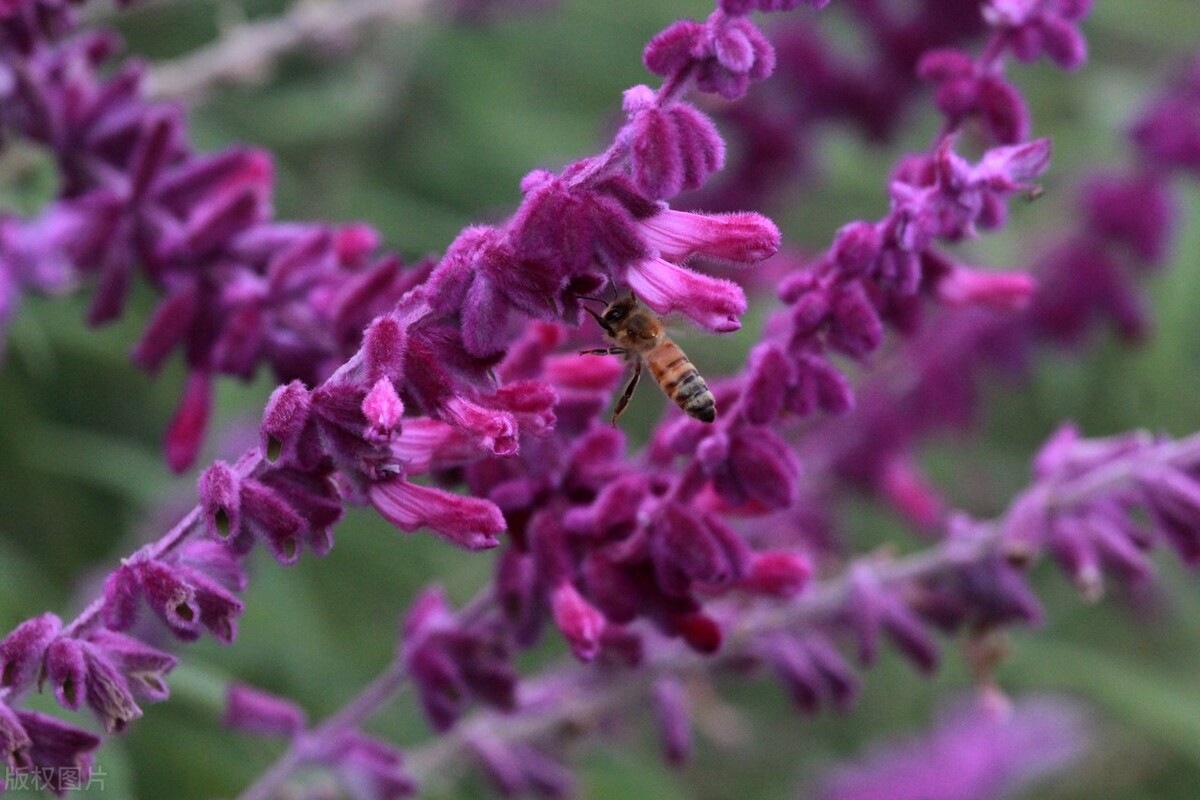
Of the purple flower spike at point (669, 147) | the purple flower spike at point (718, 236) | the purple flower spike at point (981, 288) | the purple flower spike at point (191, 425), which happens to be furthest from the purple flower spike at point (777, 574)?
the purple flower spike at point (191, 425)

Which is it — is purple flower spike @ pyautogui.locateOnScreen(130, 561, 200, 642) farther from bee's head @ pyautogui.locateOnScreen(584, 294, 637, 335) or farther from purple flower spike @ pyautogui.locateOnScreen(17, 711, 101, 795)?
bee's head @ pyautogui.locateOnScreen(584, 294, 637, 335)

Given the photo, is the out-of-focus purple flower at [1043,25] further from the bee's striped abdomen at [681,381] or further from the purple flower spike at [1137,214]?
the purple flower spike at [1137,214]

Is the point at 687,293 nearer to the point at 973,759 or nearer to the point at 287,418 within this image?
the point at 287,418

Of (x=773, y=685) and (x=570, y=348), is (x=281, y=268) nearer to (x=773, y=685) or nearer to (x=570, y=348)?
(x=570, y=348)

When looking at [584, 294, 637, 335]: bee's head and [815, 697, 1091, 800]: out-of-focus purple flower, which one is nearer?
[584, 294, 637, 335]: bee's head

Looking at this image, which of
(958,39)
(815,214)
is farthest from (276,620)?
(815,214)

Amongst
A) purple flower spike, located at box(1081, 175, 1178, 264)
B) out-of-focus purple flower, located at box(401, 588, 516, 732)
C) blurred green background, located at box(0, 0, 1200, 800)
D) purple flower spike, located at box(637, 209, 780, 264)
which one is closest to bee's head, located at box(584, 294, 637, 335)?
purple flower spike, located at box(637, 209, 780, 264)

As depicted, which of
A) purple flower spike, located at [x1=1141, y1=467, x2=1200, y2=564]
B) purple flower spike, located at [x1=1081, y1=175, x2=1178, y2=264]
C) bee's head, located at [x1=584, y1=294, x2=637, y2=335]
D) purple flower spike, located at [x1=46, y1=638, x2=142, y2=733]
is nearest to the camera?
purple flower spike, located at [x1=46, y1=638, x2=142, y2=733]
